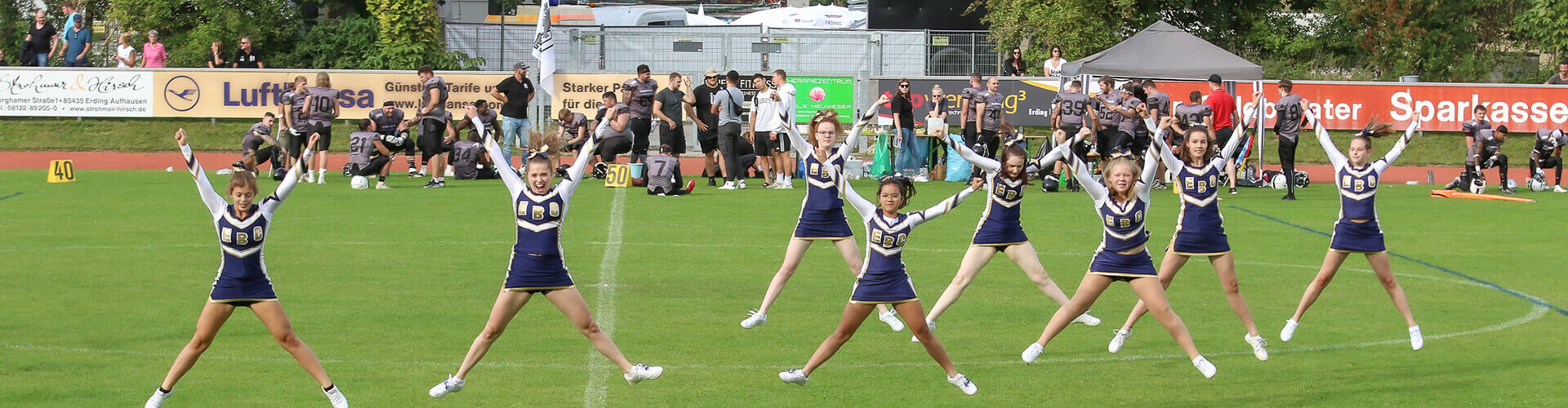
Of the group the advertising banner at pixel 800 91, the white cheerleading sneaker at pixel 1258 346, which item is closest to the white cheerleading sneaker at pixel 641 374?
the white cheerleading sneaker at pixel 1258 346

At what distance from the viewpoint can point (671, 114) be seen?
2431 cm

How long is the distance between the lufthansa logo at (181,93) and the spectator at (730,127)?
1265 cm

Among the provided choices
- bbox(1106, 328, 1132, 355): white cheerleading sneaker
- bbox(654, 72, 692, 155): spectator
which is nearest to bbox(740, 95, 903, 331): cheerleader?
bbox(1106, 328, 1132, 355): white cheerleading sneaker

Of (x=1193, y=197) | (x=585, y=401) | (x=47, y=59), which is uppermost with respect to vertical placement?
(x=47, y=59)

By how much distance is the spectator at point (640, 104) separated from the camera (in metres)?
24.1

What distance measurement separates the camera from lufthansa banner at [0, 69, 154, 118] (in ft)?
99.7

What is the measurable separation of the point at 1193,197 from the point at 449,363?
5293mm

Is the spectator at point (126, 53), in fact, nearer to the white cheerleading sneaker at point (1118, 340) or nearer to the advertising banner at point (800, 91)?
the advertising banner at point (800, 91)

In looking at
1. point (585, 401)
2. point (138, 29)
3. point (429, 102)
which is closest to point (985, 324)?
point (585, 401)

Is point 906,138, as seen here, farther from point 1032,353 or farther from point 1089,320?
point 1032,353

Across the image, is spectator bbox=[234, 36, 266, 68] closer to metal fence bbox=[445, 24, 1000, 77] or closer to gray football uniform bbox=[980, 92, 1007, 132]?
metal fence bbox=[445, 24, 1000, 77]

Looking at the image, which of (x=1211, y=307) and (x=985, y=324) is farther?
(x=1211, y=307)

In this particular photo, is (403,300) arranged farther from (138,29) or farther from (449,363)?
(138,29)

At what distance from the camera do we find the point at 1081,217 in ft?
65.8
